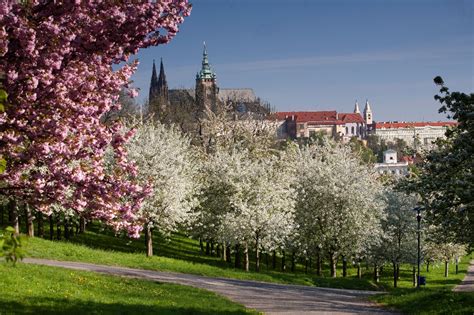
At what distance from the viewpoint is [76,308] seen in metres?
17.2

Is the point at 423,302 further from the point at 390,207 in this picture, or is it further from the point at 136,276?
the point at 390,207

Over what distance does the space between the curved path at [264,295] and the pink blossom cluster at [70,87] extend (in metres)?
11.3

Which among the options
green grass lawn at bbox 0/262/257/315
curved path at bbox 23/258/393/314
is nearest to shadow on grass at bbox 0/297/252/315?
green grass lawn at bbox 0/262/257/315

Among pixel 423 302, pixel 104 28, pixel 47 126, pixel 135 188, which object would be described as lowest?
pixel 423 302

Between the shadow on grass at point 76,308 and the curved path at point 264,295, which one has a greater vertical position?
the shadow on grass at point 76,308

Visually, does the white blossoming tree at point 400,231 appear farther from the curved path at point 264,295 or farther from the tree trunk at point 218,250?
the curved path at point 264,295

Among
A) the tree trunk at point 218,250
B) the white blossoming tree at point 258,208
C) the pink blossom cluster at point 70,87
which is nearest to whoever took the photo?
the pink blossom cluster at point 70,87

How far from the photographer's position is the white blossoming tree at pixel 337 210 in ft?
162

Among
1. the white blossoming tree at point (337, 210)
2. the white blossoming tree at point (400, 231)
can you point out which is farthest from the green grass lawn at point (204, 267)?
the white blossoming tree at point (400, 231)

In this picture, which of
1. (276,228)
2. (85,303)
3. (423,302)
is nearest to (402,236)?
(276,228)

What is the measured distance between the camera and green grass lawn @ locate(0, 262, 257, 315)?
17.1 meters

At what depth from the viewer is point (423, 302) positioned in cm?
2400

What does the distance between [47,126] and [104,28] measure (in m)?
2.36

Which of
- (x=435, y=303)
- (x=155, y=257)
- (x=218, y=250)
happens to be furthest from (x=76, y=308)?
(x=218, y=250)
